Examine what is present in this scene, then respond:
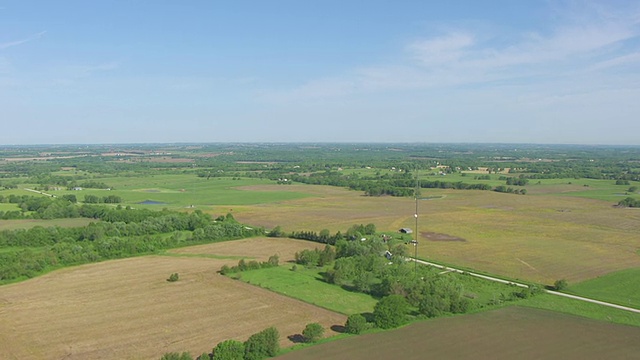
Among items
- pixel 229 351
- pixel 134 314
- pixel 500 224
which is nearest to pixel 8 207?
pixel 134 314

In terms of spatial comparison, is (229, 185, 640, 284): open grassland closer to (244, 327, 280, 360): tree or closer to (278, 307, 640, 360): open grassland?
(278, 307, 640, 360): open grassland

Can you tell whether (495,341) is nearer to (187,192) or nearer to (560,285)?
(560,285)

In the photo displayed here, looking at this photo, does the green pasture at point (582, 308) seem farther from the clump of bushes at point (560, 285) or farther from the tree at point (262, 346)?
the tree at point (262, 346)

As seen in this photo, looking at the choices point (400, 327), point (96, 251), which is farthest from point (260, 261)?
point (400, 327)

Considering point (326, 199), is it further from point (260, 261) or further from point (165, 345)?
point (165, 345)

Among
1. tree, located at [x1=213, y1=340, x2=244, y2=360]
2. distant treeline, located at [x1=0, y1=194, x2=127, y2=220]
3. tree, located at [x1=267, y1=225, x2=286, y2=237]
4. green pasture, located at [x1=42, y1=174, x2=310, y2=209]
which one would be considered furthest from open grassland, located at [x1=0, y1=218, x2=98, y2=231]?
tree, located at [x1=213, y1=340, x2=244, y2=360]

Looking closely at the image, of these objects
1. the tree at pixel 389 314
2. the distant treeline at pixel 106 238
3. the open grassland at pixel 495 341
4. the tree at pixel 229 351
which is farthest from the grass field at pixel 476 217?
the tree at pixel 229 351
